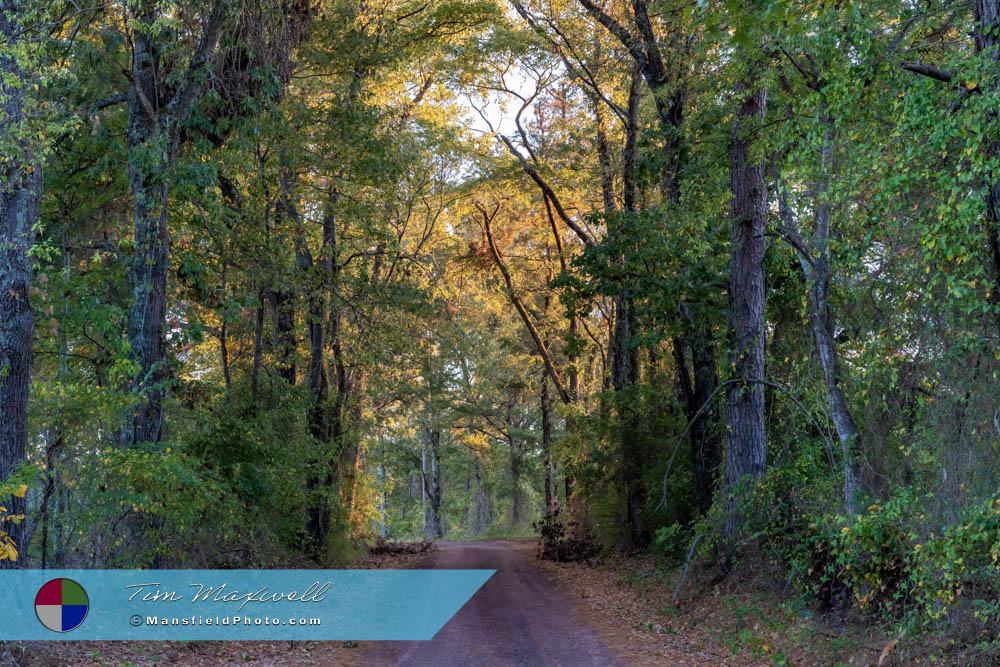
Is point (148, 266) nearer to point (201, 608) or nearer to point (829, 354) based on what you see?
point (201, 608)

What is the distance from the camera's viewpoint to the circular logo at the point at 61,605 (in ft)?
27.6

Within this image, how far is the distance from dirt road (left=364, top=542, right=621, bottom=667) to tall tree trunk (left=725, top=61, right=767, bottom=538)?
10.8 ft

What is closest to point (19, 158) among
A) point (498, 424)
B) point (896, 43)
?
point (896, 43)

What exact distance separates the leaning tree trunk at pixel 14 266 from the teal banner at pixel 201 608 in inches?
30.0

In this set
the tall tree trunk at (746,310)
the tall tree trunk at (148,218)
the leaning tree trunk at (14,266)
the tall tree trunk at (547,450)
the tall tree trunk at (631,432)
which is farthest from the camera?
the tall tree trunk at (547,450)

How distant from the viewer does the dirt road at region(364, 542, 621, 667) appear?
9.04 meters

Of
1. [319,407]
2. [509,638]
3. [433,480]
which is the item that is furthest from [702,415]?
[433,480]

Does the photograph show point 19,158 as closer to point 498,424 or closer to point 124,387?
point 124,387

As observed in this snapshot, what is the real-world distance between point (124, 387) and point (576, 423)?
39.1 feet

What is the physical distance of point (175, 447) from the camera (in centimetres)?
964

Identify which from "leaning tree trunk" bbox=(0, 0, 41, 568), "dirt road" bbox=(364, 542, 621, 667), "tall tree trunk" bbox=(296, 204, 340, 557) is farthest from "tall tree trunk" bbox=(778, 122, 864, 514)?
"tall tree trunk" bbox=(296, 204, 340, 557)

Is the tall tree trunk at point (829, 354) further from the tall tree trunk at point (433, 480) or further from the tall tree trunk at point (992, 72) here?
the tall tree trunk at point (433, 480)

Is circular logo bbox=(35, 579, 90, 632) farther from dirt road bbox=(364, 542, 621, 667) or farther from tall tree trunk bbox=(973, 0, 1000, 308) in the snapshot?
tall tree trunk bbox=(973, 0, 1000, 308)

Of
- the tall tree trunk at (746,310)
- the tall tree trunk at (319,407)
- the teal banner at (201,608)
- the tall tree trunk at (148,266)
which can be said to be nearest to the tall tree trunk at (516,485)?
the tall tree trunk at (319,407)
